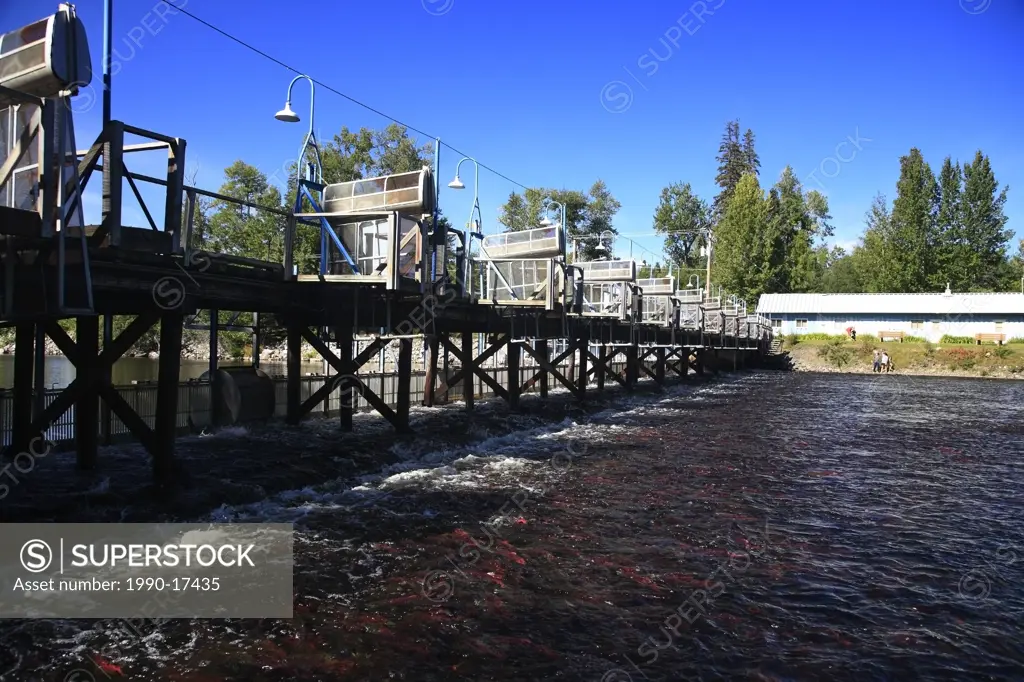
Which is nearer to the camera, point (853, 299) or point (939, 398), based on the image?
point (939, 398)

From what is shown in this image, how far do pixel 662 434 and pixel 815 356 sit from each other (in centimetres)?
4952

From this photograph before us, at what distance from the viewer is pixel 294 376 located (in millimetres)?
16781

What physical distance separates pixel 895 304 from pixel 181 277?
73402 millimetres

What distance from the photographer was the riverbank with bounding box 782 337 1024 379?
183 ft

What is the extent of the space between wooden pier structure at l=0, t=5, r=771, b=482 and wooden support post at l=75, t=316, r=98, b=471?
0.07ft

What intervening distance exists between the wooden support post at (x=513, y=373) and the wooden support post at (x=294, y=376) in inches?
274

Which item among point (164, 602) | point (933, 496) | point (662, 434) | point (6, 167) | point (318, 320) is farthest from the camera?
point (662, 434)

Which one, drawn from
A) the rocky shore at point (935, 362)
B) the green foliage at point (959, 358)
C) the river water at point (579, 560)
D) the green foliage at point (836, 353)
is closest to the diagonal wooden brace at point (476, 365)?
the river water at point (579, 560)

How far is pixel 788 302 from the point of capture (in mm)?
75750

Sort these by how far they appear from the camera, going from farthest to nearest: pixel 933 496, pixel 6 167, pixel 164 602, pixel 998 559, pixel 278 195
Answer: pixel 278 195
pixel 933 496
pixel 998 559
pixel 6 167
pixel 164 602

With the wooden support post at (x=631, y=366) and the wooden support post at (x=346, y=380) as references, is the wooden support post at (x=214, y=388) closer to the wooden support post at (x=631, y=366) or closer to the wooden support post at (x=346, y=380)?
the wooden support post at (x=346, y=380)

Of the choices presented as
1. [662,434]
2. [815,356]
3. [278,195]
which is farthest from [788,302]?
[662,434]

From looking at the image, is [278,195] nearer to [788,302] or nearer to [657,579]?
→ [788,302]

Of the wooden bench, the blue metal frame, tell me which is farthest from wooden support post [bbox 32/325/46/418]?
the wooden bench
